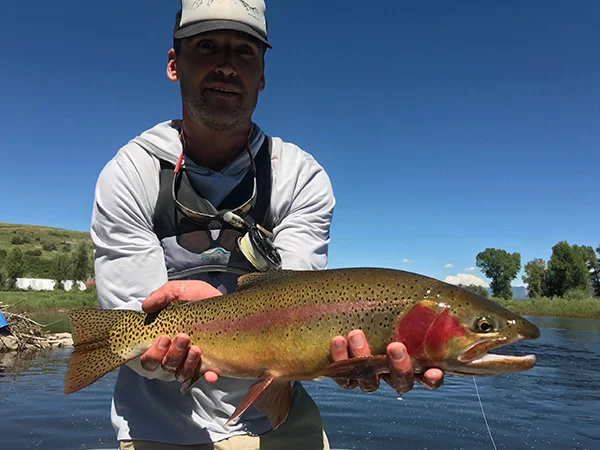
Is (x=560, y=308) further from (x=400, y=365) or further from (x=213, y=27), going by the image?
(x=213, y=27)

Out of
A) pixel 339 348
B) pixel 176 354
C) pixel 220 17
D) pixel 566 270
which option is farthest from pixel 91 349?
pixel 566 270

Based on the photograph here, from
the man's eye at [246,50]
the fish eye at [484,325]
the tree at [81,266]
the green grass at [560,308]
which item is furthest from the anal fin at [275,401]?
the tree at [81,266]

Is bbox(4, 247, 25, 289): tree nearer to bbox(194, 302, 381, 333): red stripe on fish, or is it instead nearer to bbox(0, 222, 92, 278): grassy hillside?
bbox(0, 222, 92, 278): grassy hillside

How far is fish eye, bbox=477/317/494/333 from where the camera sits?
2.51 meters

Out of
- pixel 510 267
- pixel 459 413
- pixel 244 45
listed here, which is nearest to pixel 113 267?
pixel 244 45

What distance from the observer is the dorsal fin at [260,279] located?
9.36 ft

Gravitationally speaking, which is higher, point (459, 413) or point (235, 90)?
point (235, 90)

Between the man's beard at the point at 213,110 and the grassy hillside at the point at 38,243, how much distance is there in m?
102

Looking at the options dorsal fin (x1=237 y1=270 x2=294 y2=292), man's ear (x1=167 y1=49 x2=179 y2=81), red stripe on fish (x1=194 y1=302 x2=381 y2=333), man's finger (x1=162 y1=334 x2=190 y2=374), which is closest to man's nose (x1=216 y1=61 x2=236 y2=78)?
man's ear (x1=167 y1=49 x2=179 y2=81)

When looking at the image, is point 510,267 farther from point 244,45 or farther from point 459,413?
point 244,45

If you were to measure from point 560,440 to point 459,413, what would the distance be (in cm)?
304

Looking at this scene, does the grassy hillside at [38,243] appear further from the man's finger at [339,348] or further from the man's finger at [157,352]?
the man's finger at [339,348]

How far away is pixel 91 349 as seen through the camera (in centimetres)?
282

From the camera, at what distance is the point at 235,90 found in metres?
3.16
